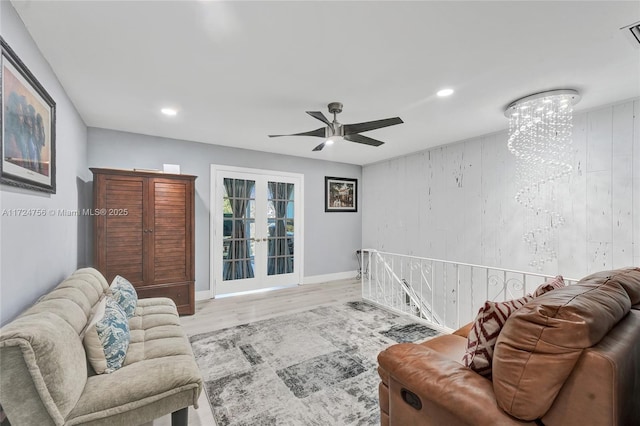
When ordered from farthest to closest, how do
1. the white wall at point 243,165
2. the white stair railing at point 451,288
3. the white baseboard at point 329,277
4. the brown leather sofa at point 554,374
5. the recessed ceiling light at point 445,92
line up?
1. the white baseboard at point 329,277
2. the white wall at point 243,165
3. the white stair railing at point 451,288
4. the recessed ceiling light at point 445,92
5. the brown leather sofa at point 554,374

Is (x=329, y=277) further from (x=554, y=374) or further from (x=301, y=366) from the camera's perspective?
(x=554, y=374)

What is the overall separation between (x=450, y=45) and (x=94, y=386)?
2859 millimetres

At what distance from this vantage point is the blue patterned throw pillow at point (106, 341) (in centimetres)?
144

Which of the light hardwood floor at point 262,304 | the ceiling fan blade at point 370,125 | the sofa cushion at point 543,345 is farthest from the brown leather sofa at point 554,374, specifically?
the light hardwood floor at point 262,304

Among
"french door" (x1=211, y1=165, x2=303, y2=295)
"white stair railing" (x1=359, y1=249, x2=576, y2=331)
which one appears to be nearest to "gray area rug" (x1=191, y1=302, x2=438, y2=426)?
"white stair railing" (x1=359, y1=249, x2=576, y2=331)

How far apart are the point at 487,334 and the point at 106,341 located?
194 centimetres

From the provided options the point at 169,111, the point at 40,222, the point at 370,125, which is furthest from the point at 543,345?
the point at 169,111

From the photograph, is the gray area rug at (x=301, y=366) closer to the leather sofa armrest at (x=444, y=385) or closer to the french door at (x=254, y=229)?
the leather sofa armrest at (x=444, y=385)

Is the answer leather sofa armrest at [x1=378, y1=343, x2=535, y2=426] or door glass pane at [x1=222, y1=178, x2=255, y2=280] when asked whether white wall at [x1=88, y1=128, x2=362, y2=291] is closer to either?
door glass pane at [x1=222, y1=178, x2=255, y2=280]

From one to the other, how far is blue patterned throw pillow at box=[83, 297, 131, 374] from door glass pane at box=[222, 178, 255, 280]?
2.90 m

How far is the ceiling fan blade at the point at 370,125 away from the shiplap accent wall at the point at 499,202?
7.26ft

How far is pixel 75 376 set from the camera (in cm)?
124

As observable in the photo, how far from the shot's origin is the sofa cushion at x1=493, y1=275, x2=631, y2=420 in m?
0.90

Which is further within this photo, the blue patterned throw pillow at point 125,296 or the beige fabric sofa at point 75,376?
the blue patterned throw pillow at point 125,296
